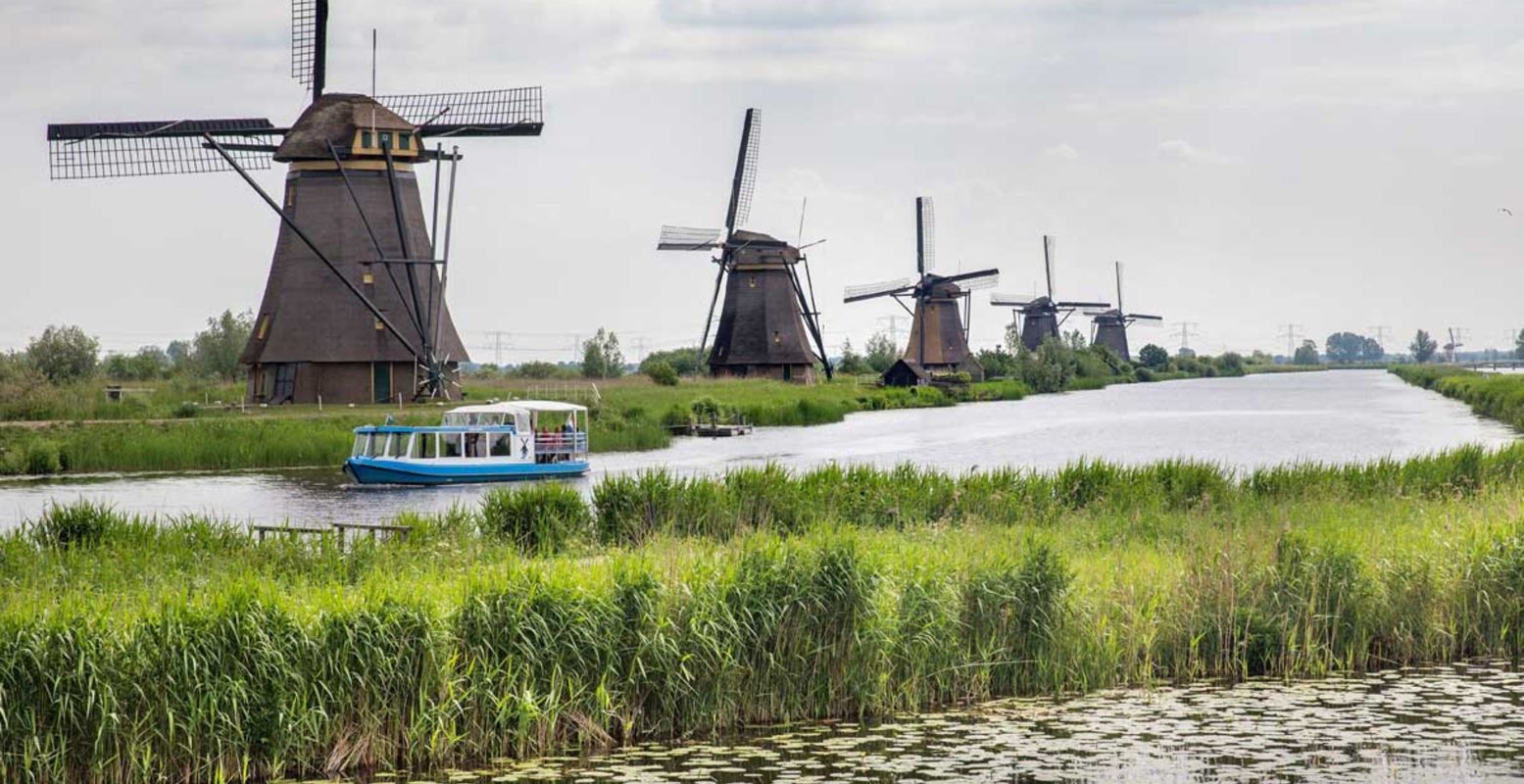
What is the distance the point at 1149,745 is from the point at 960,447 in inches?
1303

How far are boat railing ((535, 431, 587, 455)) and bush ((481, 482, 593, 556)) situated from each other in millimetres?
19356

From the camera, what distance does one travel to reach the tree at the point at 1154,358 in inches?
6073

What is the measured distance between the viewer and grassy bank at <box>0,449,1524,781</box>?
32.4 ft

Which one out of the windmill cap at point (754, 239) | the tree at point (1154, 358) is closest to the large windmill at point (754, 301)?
the windmill cap at point (754, 239)

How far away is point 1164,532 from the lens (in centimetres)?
1694

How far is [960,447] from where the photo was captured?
44094mm

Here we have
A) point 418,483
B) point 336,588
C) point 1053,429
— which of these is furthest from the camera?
point 1053,429

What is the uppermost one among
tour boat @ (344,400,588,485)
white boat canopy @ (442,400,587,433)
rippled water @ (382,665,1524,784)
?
white boat canopy @ (442,400,587,433)

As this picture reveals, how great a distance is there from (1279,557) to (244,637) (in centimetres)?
824

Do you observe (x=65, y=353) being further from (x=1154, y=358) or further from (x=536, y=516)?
(x=1154, y=358)

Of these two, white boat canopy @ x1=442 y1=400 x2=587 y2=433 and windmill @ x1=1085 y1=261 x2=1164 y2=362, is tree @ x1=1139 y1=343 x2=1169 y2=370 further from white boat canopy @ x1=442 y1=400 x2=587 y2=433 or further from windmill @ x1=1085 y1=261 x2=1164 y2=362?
white boat canopy @ x1=442 y1=400 x2=587 y2=433

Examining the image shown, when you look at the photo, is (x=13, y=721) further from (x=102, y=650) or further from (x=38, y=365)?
(x=38, y=365)

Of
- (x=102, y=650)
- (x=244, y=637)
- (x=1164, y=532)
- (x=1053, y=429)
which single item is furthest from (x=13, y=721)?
(x=1053, y=429)

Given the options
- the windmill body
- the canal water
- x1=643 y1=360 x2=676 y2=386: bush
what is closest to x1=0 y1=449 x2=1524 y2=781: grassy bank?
the canal water
